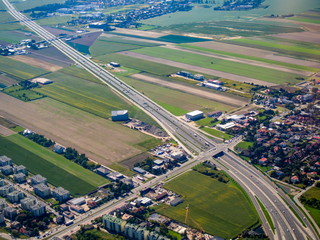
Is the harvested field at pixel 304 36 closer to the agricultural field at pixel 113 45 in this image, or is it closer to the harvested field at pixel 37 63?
the agricultural field at pixel 113 45

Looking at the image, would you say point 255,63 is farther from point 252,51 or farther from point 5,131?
point 5,131

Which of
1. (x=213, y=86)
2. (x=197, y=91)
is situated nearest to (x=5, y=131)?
(x=197, y=91)

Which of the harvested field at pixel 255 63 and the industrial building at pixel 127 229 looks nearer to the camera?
the industrial building at pixel 127 229

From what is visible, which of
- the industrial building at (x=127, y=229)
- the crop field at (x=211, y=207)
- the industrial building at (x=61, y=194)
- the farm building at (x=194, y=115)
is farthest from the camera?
the farm building at (x=194, y=115)

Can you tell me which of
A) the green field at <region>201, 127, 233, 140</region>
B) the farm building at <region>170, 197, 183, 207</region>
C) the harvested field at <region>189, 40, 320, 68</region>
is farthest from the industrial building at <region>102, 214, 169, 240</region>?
the harvested field at <region>189, 40, 320, 68</region>

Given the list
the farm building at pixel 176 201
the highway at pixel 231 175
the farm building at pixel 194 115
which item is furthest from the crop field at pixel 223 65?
the farm building at pixel 176 201

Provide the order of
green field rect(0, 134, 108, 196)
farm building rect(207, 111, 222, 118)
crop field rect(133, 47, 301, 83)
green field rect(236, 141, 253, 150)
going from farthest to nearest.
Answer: crop field rect(133, 47, 301, 83) → farm building rect(207, 111, 222, 118) → green field rect(236, 141, 253, 150) → green field rect(0, 134, 108, 196)

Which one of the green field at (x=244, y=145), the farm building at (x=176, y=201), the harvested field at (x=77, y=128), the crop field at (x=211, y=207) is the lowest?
the crop field at (x=211, y=207)

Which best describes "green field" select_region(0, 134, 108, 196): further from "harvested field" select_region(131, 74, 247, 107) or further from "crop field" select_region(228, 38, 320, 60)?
"crop field" select_region(228, 38, 320, 60)
